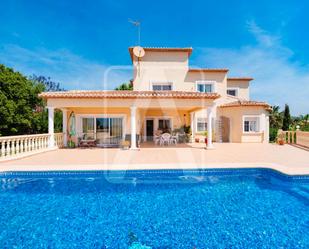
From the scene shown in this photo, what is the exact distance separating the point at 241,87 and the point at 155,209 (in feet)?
74.0

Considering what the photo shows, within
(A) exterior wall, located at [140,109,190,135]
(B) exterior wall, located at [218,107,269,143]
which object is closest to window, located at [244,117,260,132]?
(B) exterior wall, located at [218,107,269,143]

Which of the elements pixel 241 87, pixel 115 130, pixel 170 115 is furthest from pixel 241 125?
pixel 115 130

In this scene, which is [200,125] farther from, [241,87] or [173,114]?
[241,87]

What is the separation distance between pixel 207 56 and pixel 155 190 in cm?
2312

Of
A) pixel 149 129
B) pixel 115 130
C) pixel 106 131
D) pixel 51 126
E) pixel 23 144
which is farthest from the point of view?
pixel 149 129

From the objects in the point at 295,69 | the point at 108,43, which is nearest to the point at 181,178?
the point at 108,43

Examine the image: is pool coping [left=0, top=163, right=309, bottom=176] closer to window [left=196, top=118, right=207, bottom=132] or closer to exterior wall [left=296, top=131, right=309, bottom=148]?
exterior wall [left=296, top=131, right=309, bottom=148]

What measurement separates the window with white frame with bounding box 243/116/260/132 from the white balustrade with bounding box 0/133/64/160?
18.0 metres

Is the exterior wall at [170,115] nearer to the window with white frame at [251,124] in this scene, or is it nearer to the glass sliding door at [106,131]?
the glass sliding door at [106,131]

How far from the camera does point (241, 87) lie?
24.0m

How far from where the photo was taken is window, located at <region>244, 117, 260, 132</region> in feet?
64.8

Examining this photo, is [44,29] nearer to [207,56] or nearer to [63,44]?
[63,44]

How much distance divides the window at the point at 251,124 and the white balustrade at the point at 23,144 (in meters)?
18.1

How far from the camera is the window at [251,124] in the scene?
64.8 ft
